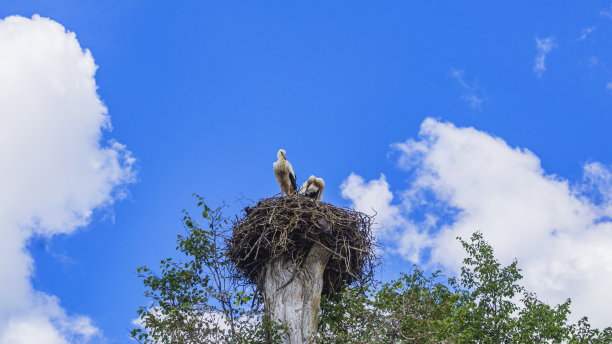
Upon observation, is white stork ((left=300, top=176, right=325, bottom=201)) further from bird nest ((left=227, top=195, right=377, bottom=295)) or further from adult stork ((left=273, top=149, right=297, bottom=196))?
bird nest ((left=227, top=195, right=377, bottom=295))

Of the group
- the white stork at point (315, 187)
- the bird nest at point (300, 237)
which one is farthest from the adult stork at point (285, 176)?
the bird nest at point (300, 237)

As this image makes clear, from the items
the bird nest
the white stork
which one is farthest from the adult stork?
the bird nest

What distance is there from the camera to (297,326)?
12125 mm

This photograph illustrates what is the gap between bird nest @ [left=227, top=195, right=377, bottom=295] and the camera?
12531mm

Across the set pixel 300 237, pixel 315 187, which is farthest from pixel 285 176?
pixel 300 237

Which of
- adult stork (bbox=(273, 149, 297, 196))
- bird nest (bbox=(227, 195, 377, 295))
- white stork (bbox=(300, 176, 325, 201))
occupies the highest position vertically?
adult stork (bbox=(273, 149, 297, 196))

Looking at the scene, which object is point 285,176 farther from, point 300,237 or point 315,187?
point 300,237

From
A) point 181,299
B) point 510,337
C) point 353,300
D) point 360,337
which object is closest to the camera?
point 360,337

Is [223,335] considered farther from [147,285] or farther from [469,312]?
[469,312]

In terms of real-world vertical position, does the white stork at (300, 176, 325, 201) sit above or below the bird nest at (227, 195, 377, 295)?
above

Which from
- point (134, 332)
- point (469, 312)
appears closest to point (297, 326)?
point (134, 332)

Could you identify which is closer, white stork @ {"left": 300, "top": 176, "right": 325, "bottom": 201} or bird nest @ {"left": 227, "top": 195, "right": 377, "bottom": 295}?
bird nest @ {"left": 227, "top": 195, "right": 377, "bottom": 295}

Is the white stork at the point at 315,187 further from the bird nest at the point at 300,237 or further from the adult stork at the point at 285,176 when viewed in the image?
the bird nest at the point at 300,237

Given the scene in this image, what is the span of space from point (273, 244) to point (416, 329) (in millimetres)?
2992
